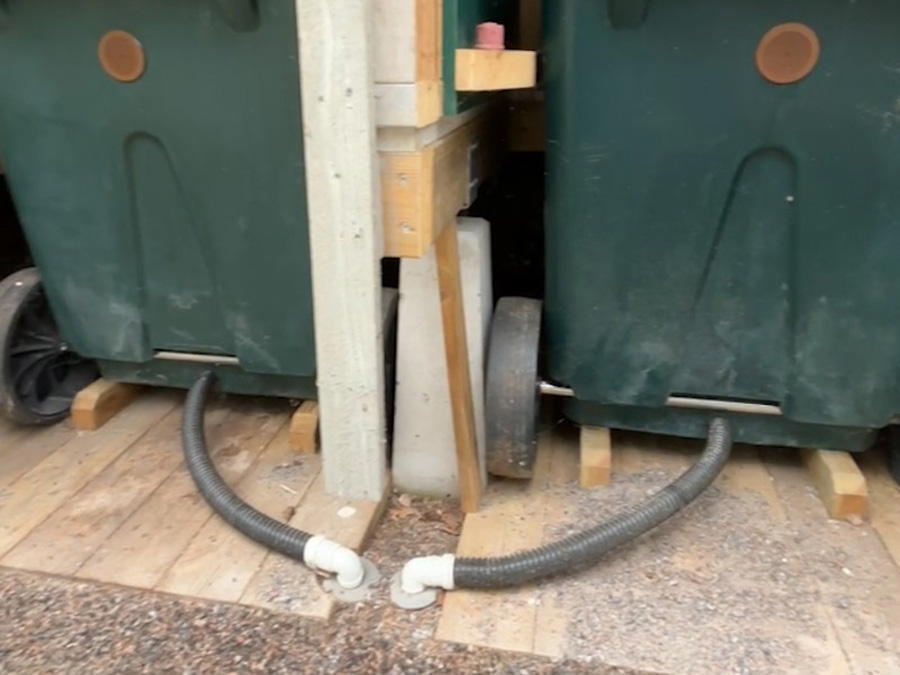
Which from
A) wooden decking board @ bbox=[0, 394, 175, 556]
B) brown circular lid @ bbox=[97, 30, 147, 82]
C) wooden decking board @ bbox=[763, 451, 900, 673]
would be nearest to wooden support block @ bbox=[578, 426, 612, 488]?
wooden decking board @ bbox=[763, 451, 900, 673]

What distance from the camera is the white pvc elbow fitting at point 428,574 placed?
104 cm

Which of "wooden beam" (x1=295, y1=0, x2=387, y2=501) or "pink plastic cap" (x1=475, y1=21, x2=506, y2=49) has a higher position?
"pink plastic cap" (x1=475, y1=21, x2=506, y2=49)

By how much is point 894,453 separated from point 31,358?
59.6 inches

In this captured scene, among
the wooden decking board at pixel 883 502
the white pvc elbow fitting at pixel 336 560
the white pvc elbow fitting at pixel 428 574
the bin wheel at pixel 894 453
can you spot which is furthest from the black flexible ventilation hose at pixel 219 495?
the bin wheel at pixel 894 453

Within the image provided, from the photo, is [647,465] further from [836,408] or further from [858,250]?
[858,250]

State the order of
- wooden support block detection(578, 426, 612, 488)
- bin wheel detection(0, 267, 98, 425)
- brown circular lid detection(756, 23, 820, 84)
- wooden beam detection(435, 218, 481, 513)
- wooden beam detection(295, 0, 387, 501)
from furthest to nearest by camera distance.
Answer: bin wheel detection(0, 267, 98, 425) → wooden support block detection(578, 426, 612, 488) → wooden beam detection(435, 218, 481, 513) → brown circular lid detection(756, 23, 820, 84) → wooden beam detection(295, 0, 387, 501)


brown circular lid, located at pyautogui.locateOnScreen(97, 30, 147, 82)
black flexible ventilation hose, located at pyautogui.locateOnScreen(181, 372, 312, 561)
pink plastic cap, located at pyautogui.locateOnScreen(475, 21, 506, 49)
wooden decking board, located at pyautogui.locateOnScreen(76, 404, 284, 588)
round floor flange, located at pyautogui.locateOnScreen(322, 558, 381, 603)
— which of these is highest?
pink plastic cap, located at pyautogui.locateOnScreen(475, 21, 506, 49)

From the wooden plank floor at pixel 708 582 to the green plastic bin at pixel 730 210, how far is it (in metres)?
0.11

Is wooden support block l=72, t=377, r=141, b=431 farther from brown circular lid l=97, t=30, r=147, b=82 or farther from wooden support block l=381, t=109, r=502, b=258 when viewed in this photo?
wooden support block l=381, t=109, r=502, b=258

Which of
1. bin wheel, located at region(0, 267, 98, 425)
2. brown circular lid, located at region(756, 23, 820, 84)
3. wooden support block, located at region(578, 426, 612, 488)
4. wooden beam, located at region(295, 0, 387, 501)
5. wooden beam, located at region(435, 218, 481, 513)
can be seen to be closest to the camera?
wooden beam, located at region(295, 0, 387, 501)

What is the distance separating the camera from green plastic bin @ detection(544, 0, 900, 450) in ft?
3.34

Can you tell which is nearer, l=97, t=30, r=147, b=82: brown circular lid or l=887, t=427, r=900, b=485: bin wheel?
l=97, t=30, r=147, b=82: brown circular lid

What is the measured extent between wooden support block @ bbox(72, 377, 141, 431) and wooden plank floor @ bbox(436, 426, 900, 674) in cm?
74

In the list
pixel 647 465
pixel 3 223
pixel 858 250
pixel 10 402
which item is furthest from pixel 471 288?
pixel 3 223
